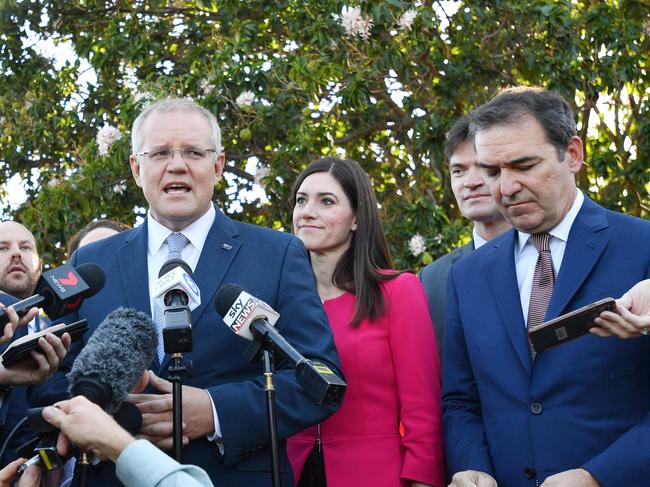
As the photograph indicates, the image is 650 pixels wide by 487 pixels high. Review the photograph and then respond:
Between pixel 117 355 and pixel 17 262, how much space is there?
449 cm

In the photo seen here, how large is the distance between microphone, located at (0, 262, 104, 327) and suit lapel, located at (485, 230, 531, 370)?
66.3 inches

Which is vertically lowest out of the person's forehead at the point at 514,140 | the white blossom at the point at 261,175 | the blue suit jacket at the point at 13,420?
the blue suit jacket at the point at 13,420

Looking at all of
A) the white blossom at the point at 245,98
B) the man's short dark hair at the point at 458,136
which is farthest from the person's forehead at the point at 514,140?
the white blossom at the point at 245,98

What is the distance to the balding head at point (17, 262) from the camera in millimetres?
7492

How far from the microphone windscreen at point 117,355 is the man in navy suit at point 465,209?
233 cm

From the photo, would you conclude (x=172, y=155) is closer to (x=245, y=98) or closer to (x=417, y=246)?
(x=417, y=246)

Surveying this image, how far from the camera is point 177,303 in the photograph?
Answer: 133 inches

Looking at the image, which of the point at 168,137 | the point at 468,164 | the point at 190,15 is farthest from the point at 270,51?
the point at 168,137

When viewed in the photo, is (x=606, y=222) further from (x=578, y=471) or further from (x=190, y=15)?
(x=190, y=15)

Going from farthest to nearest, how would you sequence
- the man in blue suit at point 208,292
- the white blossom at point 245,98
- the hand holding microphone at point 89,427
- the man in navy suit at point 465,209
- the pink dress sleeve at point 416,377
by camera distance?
the white blossom at point 245,98 → the man in navy suit at point 465,209 → the pink dress sleeve at point 416,377 → the man in blue suit at point 208,292 → the hand holding microphone at point 89,427

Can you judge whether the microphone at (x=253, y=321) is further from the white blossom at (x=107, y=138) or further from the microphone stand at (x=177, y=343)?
the white blossom at (x=107, y=138)

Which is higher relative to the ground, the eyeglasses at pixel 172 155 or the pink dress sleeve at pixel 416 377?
the eyeglasses at pixel 172 155

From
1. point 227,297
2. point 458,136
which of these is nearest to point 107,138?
point 458,136

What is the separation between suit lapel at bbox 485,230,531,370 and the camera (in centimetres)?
419
